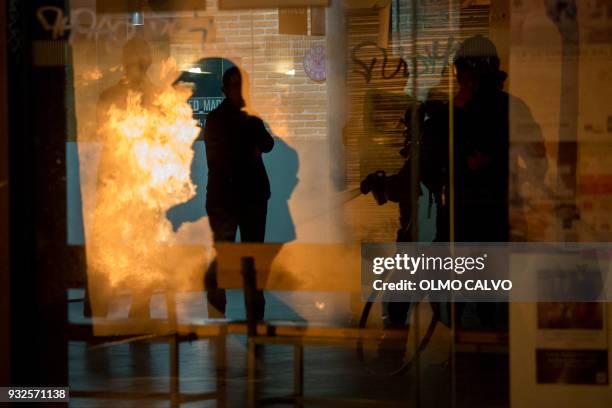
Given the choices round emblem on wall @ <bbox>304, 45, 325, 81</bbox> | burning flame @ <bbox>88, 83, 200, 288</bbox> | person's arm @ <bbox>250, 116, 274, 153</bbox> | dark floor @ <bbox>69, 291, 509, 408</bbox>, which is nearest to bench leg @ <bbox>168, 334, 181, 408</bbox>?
dark floor @ <bbox>69, 291, 509, 408</bbox>

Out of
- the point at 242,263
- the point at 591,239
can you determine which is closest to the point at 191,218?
the point at 242,263

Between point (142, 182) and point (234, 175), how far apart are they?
455 millimetres

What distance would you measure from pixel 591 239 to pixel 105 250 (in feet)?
7.63

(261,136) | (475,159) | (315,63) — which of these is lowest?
(475,159)

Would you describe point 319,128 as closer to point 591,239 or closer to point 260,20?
point 260,20

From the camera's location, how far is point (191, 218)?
5016mm

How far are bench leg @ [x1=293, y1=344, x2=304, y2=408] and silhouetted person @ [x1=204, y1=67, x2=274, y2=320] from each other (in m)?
0.25

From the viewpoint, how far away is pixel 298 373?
4996 mm

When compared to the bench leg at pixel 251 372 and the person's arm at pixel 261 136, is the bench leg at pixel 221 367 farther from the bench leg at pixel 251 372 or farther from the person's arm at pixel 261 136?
the person's arm at pixel 261 136

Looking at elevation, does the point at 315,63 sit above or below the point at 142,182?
above

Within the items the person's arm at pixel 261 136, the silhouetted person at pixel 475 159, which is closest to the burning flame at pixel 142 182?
the person's arm at pixel 261 136

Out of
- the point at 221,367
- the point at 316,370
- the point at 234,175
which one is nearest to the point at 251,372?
the point at 221,367

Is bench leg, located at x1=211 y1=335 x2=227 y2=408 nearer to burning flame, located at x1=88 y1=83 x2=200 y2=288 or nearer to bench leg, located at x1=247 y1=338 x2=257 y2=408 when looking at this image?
bench leg, located at x1=247 y1=338 x2=257 y2=408

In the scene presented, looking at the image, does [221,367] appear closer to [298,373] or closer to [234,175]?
[298,373]
